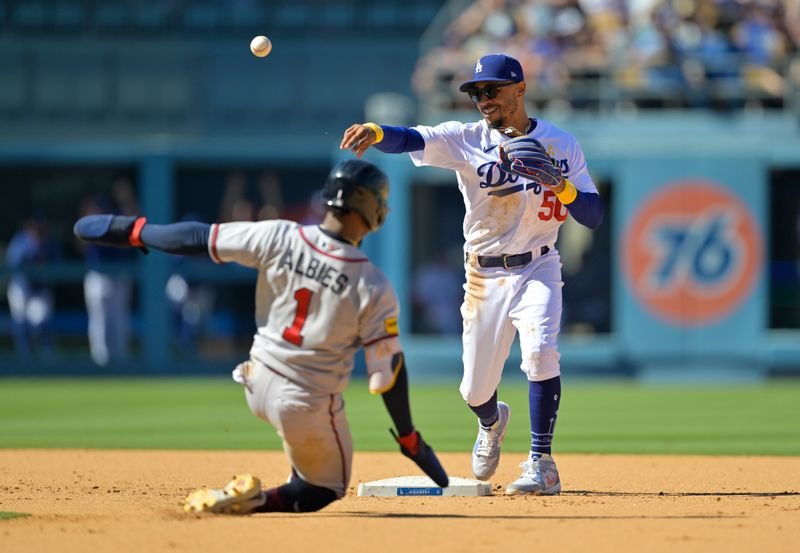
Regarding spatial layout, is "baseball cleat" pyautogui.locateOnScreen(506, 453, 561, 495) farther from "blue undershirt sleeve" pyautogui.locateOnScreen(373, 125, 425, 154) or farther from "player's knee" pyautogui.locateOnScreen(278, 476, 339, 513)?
"blue undershirt sleeve" pyautogui.locateOnScreen(373, 125, 425, 154)

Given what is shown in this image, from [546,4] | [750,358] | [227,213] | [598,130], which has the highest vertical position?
[546,4]

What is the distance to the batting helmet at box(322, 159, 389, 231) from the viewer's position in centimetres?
460

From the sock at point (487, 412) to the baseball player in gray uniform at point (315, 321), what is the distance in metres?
1.33

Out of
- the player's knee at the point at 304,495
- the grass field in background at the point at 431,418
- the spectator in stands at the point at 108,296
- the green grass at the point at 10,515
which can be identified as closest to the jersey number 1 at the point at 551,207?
the player's knee at the point at 304,495

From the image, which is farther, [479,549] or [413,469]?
[413,469]

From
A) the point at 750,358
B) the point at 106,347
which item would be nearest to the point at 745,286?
the point at 750,358

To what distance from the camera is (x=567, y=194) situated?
565 cm

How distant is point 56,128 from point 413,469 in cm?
1458

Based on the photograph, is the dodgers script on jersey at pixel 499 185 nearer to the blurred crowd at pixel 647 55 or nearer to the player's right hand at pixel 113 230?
the player's right hand at pixel 113 230

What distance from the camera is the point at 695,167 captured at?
1428 centimetres

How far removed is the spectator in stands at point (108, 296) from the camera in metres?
14.6

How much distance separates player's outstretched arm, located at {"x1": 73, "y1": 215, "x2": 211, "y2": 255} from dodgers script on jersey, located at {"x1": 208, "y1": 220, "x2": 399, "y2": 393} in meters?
0.06

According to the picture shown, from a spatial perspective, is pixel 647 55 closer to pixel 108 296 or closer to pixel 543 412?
pixel 108 296

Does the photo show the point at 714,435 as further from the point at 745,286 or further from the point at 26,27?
the point at 26,27
